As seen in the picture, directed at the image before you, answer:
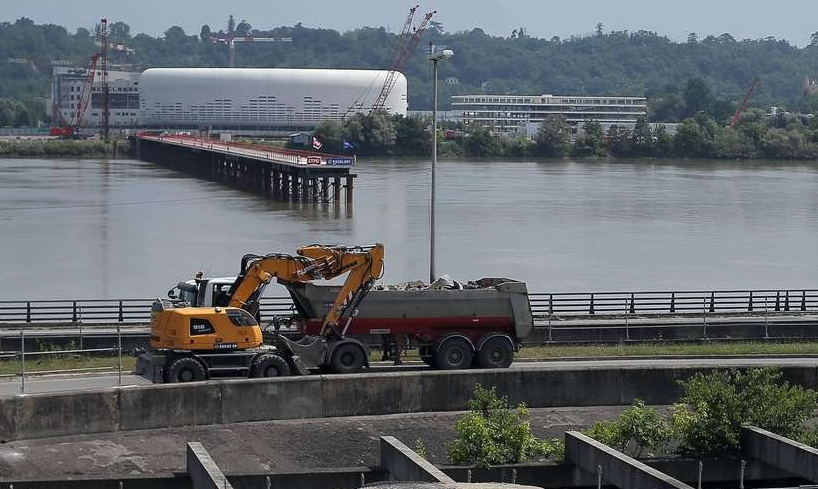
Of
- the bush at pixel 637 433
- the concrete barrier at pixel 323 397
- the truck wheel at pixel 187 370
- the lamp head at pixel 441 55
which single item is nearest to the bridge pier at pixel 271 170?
the lamp head at pixel 441 55

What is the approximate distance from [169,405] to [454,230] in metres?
59.7

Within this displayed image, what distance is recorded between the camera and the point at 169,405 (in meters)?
24.7

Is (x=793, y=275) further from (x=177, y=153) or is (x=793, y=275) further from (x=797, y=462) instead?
(x=177, y=153)

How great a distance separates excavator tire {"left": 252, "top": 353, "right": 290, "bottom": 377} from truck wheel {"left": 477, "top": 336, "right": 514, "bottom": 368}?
15.7 ft

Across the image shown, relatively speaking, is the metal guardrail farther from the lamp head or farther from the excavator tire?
the excavator tire

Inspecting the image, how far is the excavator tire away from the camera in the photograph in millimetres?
27469

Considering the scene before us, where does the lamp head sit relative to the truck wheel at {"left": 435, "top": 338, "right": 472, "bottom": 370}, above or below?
above

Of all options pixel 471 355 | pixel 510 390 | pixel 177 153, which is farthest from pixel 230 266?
pixel 177 153

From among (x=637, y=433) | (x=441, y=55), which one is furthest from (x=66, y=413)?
(x=441, y=55)

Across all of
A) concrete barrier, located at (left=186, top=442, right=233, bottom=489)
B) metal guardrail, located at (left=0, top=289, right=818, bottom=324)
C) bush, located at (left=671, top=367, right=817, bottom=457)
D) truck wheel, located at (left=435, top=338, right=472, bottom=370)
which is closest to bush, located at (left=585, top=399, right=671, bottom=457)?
bush, located at (left=671, top=367, right=817, bottom=457)

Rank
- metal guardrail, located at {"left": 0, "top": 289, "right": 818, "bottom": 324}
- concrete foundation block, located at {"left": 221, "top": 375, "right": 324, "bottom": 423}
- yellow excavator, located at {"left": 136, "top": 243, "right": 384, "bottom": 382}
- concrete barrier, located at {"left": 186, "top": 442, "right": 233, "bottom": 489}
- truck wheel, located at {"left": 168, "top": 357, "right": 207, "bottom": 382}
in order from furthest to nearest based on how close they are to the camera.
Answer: metal guardrail, located at {"left": 0, "top": 289, "right": 818, "bottom": 324}, yellow excavator, located at {"left": 136, "top": 243, "right": 384, "bottom": 382}, truck wheel, located at {"left": 168, "top": 357, "right": 207, "bottom": 382}, concrete foundation block, located at {"left": 221, "top": 375, "right": 324, "bottom": 423}, concrete barrier, located at {"left": 186, "top": 442, "right": 233, "bottom": 489}

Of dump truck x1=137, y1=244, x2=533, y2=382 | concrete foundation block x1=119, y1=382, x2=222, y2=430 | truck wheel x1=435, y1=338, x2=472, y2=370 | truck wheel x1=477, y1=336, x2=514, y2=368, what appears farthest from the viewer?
truck wheel x1=477, y1=336, x2=514, y2=368

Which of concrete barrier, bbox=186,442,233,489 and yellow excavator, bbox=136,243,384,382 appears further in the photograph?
yellow excavator, bbox=136,243,384,382

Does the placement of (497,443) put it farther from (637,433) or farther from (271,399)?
(271,399)
